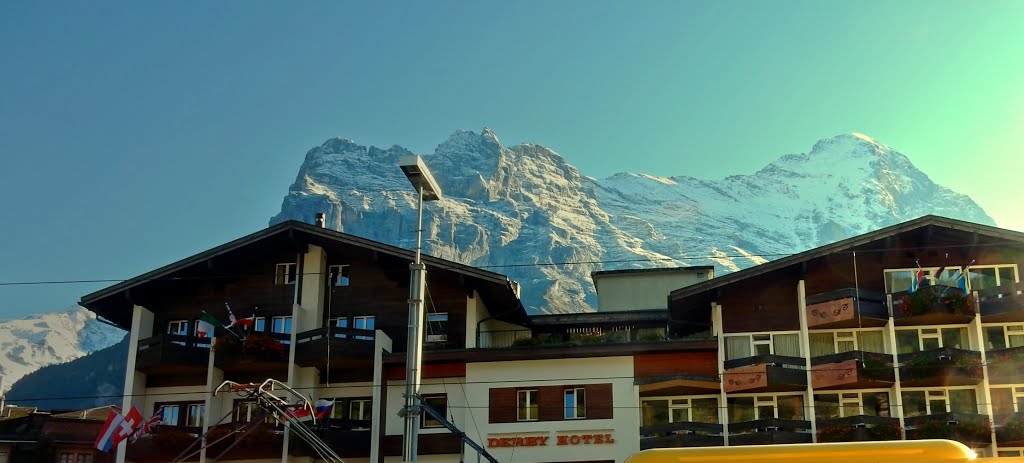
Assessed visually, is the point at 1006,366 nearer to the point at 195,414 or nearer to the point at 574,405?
the point at 574,405

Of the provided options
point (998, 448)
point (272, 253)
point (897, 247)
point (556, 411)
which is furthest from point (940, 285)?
point (272, 253)

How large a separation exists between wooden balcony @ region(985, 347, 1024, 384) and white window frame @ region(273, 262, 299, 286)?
28246mm

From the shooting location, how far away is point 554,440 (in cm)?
4650

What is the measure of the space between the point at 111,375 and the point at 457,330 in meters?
125

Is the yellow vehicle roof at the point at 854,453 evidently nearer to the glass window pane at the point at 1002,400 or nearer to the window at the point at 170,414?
the glass window pane at the point at 1002,400

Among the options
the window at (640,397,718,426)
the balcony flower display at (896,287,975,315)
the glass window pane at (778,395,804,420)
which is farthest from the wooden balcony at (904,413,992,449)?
the window at (640,397,718,426)

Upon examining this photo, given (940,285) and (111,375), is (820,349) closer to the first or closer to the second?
(940,285)

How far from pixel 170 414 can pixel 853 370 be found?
27783 millimetres

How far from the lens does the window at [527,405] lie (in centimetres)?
4728

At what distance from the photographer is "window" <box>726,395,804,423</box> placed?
4738 cm

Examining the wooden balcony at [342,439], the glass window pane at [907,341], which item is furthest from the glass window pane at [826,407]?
the wooden balcony at [342,439]

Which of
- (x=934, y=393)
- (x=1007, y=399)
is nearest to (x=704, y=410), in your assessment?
(x=934, y=393)

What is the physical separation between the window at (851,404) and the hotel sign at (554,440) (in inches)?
328

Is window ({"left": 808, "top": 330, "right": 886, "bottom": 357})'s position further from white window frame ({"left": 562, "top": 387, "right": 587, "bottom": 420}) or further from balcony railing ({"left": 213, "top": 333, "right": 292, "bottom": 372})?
balcony railing ({"left": 213, "top": 333, "right": 292, "bottom": 372})
